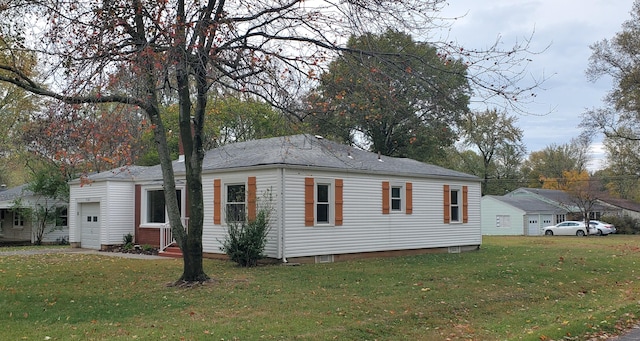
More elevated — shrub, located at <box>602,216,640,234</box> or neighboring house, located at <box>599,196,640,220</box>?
neighboring house, located at <box>599,196,640,220</box>

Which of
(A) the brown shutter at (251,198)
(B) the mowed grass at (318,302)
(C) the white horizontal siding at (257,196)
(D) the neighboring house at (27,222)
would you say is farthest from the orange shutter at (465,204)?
(D) the neighboring house at (27,222)

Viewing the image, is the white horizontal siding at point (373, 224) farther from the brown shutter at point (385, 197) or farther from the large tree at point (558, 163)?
the large tree at point (558, 163)

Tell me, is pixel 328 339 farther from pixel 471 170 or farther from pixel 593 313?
pixel 471 170

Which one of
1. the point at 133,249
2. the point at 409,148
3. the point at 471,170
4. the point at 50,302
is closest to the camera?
the point at 50,302

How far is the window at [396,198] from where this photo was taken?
1965cm

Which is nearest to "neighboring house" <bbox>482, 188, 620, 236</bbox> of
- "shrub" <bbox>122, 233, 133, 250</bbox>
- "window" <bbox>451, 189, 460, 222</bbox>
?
"window" <bbox>451, 189, 460, 222</bbox>

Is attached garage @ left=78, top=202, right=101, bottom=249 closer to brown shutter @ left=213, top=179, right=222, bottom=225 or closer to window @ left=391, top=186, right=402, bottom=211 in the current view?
brown shutter @ left=213, top=179, right=222, bottom=225

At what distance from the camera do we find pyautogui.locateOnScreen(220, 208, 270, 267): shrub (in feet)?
49.6

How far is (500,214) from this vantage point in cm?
4909

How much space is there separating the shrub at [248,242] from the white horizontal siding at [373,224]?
890mm

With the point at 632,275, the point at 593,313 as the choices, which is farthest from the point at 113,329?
the point at 632,275

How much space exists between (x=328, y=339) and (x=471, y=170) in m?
56.4

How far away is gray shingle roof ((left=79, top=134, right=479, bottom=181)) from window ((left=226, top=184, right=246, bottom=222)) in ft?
2.31

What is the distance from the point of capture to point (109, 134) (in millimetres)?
10422
